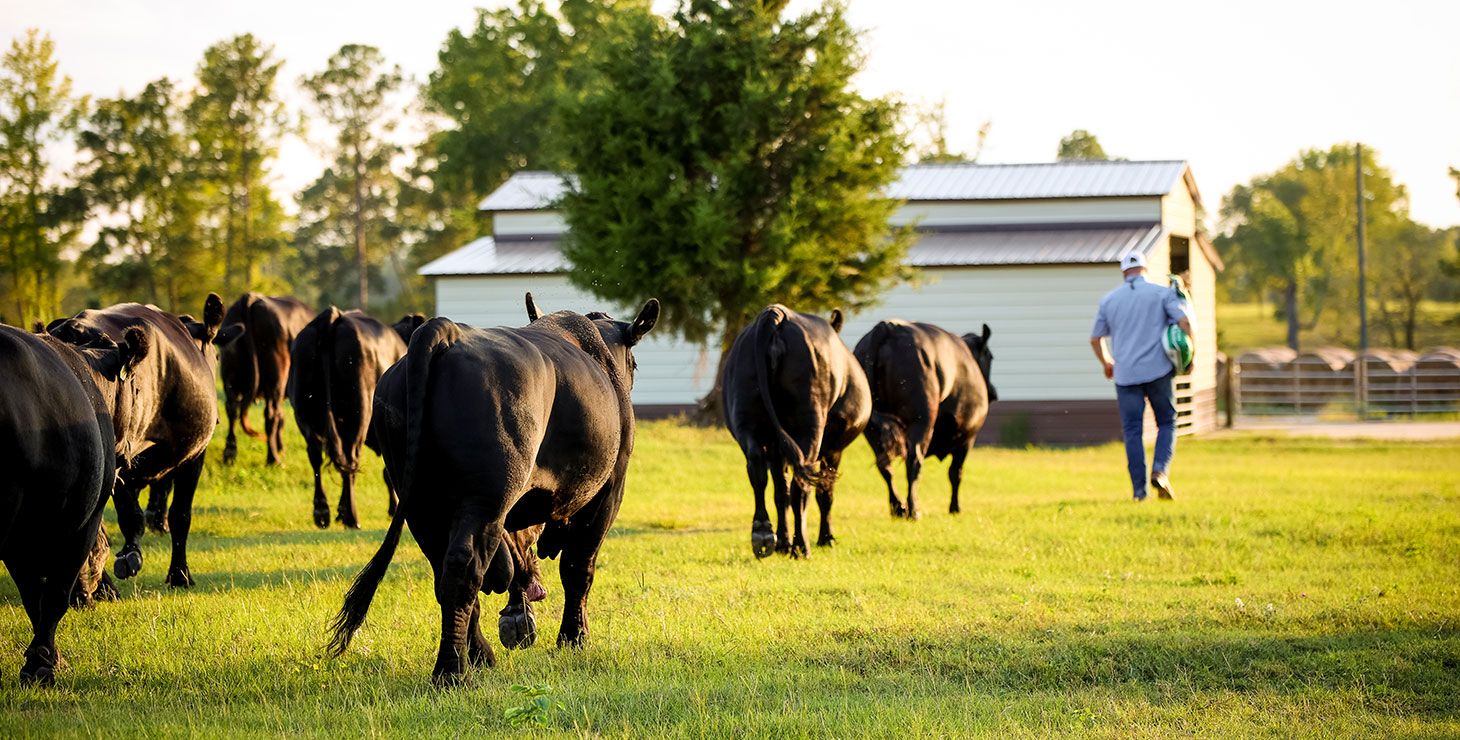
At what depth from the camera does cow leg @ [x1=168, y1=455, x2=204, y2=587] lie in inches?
296

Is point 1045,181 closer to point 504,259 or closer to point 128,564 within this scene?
point 504,259

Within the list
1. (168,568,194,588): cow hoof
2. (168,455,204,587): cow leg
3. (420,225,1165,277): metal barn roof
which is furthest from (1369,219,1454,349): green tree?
(168,568,194,588): cow hoof

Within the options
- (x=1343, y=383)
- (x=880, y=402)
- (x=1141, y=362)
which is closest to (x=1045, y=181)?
(x=1343, y=383)

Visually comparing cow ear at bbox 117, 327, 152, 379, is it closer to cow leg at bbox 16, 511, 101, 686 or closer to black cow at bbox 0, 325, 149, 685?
black cow at bbox 0, 325, 149, 685

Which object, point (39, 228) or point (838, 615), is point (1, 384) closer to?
point (838, 615)

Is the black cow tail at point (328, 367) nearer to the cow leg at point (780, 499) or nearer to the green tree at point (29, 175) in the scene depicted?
the cow leg at point (780, 499)

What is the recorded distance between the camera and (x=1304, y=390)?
1426 inches

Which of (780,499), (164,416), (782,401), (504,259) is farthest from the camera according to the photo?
(504,259)

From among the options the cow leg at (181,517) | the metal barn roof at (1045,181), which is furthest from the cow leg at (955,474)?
the metal barn roof at (1045,181)

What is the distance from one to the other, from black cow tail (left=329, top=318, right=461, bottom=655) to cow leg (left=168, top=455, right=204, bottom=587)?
3.49m

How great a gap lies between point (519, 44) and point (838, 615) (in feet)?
168

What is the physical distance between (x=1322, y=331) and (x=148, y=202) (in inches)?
2595

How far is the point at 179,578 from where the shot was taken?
7516 mm

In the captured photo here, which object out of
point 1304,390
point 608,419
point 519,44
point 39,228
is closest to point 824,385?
point 608,419
